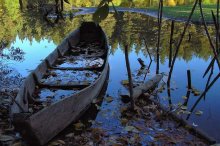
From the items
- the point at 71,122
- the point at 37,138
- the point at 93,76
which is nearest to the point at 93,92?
the point at 71,122

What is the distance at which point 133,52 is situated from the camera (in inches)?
816

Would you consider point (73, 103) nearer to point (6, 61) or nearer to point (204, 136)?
point (204, 136)

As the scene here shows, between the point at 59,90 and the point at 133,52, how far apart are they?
31.7 feet

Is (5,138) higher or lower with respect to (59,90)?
lower

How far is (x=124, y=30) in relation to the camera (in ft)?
94.0

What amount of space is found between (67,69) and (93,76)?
4.00 ft

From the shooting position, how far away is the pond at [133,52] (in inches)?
480

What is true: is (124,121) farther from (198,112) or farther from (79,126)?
(198,112)

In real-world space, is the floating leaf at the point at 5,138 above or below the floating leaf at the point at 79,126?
above

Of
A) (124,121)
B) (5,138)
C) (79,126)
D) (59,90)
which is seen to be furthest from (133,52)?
(5,138)

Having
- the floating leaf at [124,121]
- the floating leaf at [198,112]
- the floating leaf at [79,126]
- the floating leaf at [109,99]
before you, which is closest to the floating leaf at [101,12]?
the floating leaf at [79,126]

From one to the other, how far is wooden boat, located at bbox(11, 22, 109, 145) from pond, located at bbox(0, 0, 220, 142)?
3.20 ft

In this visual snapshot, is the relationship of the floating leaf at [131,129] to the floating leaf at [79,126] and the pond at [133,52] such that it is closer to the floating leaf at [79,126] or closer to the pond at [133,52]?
the floating leaf at [79,126]

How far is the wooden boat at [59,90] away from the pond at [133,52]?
975 mm
